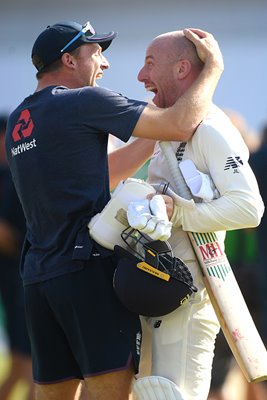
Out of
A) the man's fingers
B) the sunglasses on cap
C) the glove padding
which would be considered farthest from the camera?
the sunglasses on cap

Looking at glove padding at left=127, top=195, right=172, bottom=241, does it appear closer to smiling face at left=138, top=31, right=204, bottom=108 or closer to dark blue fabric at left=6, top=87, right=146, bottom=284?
dark blue fabric at left=6, top=87, right=146, bottom=284

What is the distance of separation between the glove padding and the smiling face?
60cm

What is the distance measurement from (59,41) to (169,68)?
49cm

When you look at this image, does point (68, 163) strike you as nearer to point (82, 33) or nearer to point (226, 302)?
point (82, 33)

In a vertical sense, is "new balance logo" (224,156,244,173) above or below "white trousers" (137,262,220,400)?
above

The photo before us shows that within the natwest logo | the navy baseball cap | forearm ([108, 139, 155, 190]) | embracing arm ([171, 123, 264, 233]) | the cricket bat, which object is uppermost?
the navy baseball cap

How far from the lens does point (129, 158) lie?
16.1ft

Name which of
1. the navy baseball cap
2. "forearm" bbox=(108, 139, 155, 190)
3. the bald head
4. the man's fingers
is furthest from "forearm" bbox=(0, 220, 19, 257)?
the man's fingers

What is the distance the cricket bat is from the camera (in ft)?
14.0

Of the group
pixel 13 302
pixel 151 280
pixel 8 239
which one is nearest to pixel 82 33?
pixel 151 280

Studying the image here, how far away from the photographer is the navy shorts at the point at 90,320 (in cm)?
423

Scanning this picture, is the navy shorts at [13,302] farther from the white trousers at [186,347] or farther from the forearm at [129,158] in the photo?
the white trousers at [186,347]

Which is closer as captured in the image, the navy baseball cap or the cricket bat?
the cricket bat

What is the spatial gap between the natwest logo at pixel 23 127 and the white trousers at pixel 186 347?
94cm
